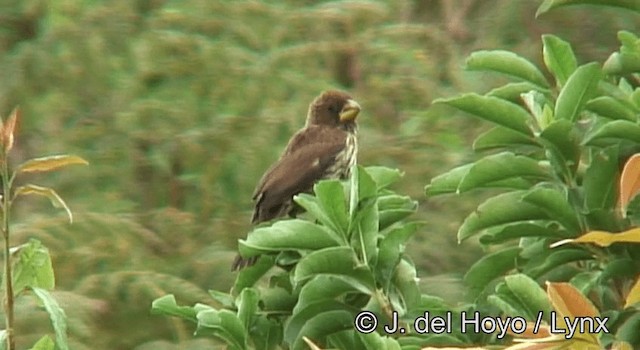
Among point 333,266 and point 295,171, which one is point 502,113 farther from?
point 295,171

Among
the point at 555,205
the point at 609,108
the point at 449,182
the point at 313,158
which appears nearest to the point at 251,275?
the point at 449,182

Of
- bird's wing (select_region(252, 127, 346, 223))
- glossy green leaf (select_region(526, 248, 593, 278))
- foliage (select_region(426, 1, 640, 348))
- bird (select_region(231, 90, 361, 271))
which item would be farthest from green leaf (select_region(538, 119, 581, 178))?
bird's wing (select_region(252, 127, 346, 223))

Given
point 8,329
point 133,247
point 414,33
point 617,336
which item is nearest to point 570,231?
point 617,336

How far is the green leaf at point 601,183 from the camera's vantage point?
256 cm

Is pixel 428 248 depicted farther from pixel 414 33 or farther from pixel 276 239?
pixel 276 239

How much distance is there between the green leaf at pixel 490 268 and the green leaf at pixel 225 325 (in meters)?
0.41

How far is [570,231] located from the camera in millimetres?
2592

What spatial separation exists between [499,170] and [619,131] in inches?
8.6

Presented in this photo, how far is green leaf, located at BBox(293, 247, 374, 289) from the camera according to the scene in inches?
102

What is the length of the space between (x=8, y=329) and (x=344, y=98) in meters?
3.57

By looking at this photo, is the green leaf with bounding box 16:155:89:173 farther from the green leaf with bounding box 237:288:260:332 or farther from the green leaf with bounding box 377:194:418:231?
the green leaf with bounding box 377:194:418:231

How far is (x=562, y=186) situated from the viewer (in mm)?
2641

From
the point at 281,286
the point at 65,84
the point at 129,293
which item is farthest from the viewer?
the point at 65,84

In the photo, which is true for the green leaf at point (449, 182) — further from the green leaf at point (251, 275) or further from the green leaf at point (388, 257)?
the green leaf at point (251, 275)
